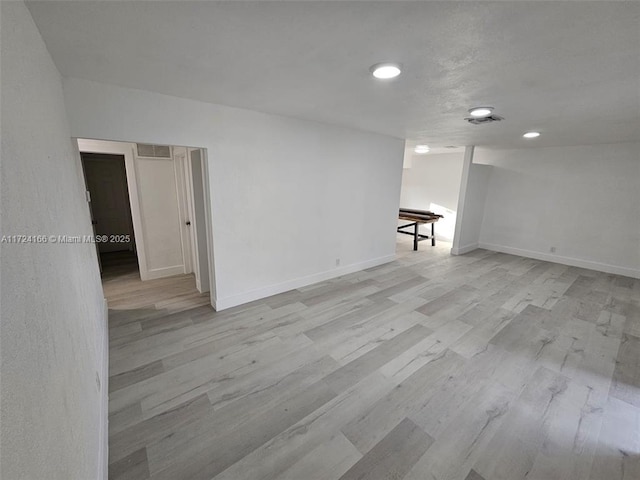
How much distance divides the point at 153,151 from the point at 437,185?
6818mm

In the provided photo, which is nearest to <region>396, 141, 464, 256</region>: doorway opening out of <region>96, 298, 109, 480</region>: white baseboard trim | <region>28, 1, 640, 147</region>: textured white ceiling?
<region>28, 1, 640, 147</region>: textured white ceiling

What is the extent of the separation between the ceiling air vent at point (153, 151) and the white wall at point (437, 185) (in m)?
6.54

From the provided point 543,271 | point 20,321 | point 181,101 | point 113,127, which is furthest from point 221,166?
point 543,271

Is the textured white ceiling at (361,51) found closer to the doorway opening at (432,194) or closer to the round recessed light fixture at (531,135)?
the round recessed light fixture at (531,135)

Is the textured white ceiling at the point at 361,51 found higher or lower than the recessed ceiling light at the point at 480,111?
higher

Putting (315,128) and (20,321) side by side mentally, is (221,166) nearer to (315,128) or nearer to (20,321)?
(315,128)

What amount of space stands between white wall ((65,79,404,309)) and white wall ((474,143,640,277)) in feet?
9.67

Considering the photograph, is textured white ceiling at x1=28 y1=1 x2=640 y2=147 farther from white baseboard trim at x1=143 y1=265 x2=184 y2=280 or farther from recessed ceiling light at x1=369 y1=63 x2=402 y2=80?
white baseboard trim at x1=143 y1=265 x2=184 y2=280

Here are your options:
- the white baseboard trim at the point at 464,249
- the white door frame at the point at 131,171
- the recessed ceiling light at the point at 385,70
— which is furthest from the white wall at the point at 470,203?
the white door frame at the point at 131,171

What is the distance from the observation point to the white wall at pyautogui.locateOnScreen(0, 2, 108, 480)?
65cm

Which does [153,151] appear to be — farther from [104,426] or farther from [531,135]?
[531,135]

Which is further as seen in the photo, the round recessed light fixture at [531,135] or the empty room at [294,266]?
the round recessed light fixture at [531,135]

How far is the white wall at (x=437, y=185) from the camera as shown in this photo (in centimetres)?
729

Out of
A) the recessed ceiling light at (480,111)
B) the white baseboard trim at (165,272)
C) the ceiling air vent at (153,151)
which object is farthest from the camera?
the white baseboard trim at (165,272)
